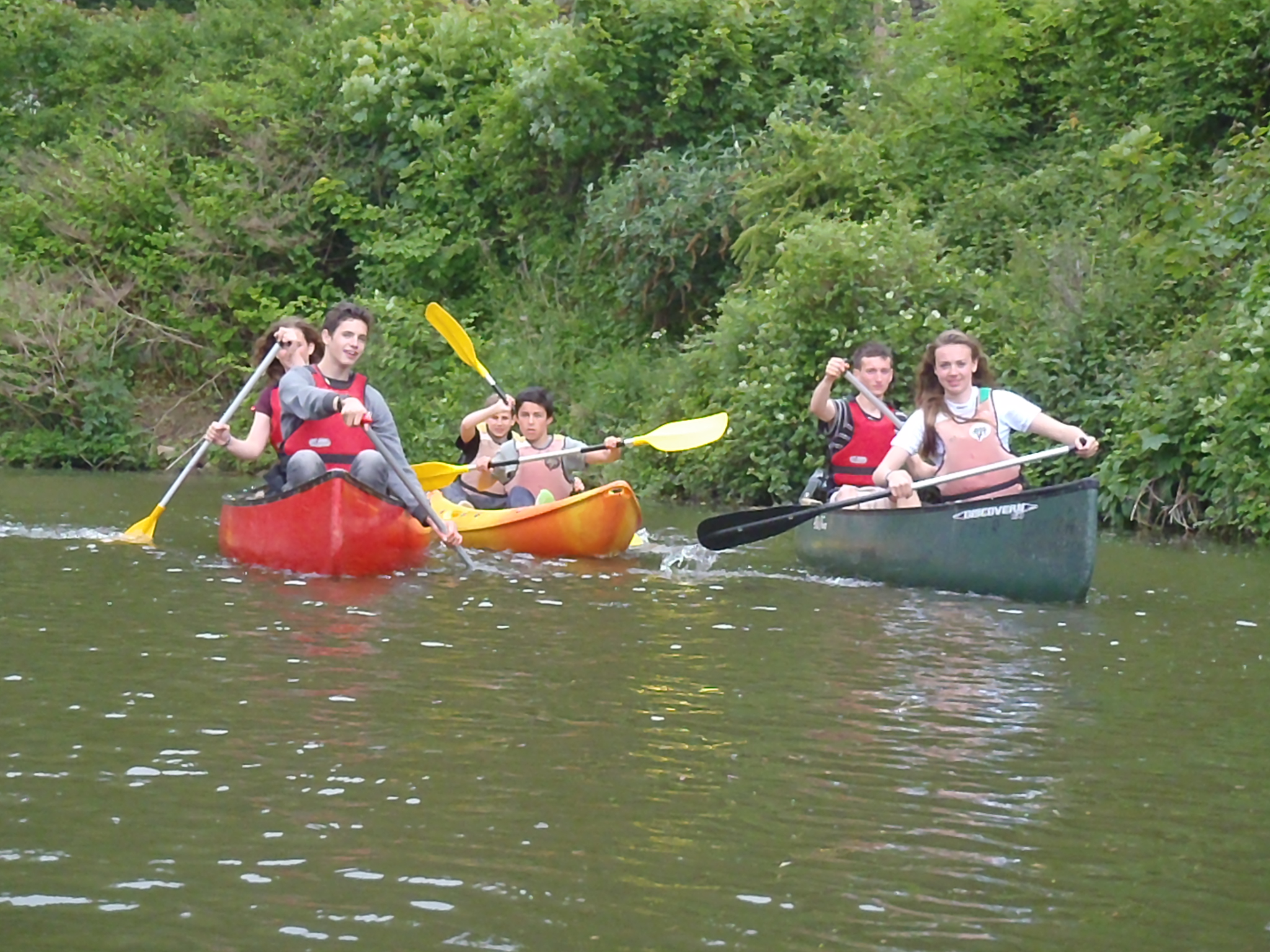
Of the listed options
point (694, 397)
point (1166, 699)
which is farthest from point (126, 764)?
point (694, 397)

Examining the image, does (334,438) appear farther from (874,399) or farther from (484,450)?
(874,399)

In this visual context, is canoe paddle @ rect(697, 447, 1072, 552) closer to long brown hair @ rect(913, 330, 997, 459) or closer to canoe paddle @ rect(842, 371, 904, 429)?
long brown hair @ rect(913, 330, 997, 459)

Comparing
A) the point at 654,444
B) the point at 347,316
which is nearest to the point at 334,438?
the point at 347,316

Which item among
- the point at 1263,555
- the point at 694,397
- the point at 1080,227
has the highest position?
the point at 1080,227

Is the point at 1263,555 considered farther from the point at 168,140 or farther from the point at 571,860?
the point at 168,140

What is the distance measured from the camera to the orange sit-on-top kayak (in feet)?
32.8

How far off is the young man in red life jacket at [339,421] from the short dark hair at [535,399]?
5.20ft

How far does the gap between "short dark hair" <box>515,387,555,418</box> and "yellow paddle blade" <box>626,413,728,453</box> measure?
0.58 m

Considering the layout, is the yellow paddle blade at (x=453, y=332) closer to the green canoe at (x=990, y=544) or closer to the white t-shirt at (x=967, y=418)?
the green canoe at (x=990, y=544)

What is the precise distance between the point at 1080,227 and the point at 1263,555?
5029 millimetres

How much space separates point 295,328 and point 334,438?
38.7 inches

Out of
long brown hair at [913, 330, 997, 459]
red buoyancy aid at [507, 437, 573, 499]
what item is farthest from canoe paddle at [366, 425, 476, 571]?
long brown hair at [913, 330, 997, 459]

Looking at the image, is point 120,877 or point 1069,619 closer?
point 120,877

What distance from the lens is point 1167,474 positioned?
12.2 metres
